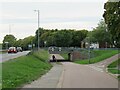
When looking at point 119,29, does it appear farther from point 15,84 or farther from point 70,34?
point 70,34

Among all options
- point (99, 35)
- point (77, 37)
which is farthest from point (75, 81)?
point (77, 37)

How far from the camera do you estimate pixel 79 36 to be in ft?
626

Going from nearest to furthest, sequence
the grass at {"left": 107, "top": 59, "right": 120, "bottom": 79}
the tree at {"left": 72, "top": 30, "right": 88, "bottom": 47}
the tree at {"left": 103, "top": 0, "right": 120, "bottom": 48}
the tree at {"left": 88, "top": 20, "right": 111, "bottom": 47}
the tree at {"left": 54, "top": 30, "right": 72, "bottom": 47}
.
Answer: the tree at {"left": 103, "top": 0, "right": 120, "bottom": 48} → the grass at {"left": 107, "top": 59, "right": 120, "bottom": 79} → the tree at {"left": 88, "top": 20, "right": 111, "bottom": 47} → the tree at {"left": 54, "top": 30, "right": 72, "bottom": 47} → the tree at {"left": 72, "top": 30, "right": 88, "bottom": 47}

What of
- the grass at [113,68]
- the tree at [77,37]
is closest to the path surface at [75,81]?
the grass at [113,68]

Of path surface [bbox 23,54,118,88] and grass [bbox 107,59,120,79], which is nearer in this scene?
path surface [bbox 23,54,118,88]

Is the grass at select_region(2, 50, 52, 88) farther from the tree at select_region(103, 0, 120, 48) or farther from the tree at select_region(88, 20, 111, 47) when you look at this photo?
the tree at select_region(88, 20, 111, 47)

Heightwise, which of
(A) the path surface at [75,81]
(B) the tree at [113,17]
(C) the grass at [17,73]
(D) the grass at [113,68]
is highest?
(B) the tree at [113,17]

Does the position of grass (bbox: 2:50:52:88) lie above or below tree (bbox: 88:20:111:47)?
below

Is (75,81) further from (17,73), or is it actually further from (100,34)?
(100,34)

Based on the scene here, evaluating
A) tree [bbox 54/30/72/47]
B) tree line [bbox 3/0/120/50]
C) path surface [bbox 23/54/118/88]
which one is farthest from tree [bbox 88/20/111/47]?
path surface [bbox 23/54/118/88]

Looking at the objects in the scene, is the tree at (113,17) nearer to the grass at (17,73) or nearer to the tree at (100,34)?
the grass at (17,73)

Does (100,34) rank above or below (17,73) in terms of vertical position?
above

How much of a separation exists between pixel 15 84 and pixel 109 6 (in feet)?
30.6

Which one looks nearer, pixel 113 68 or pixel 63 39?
Result: pixel 113 68
